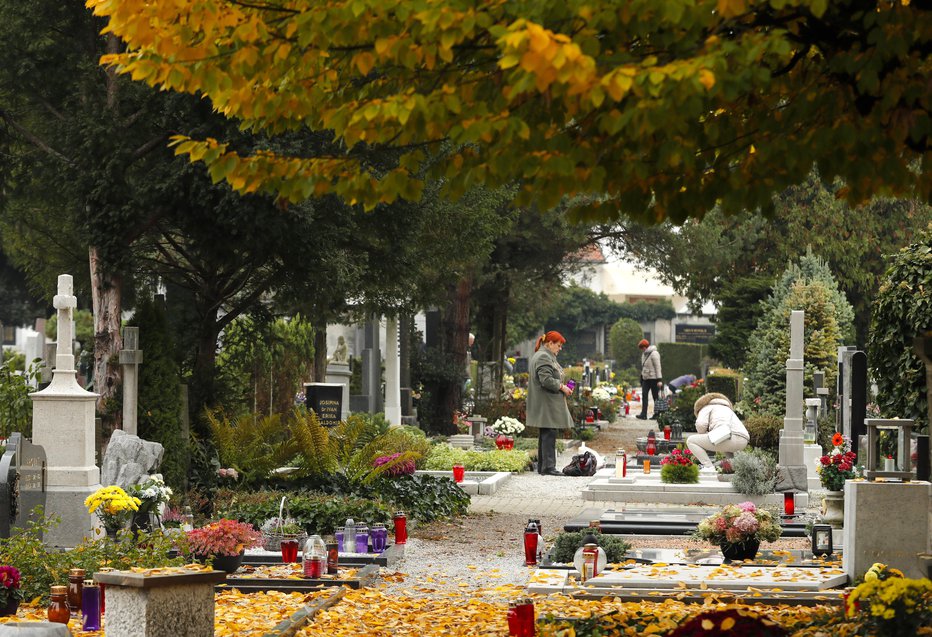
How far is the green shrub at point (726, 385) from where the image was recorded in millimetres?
30062

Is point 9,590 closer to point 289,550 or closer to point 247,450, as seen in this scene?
point 289,550

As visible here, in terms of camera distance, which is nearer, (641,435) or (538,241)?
(538,241)

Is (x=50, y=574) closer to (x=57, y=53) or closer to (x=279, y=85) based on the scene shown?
(x=279, y=85)

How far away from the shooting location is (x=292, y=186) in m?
6.12

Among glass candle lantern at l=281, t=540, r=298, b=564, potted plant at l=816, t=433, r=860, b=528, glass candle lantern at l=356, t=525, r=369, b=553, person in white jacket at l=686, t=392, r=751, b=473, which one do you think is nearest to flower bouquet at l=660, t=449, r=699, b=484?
person in white jacket at l=686, t=392, r=751, b=473

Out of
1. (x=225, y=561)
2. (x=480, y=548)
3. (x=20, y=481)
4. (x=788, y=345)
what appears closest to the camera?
(x=225, y=561)

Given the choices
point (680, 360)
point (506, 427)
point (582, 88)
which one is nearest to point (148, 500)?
point (582, 88)

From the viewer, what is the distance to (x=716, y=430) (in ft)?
57.6

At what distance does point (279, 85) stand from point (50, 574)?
4535 millimetres

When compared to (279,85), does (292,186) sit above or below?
below

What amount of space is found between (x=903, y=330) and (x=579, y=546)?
5.72 m

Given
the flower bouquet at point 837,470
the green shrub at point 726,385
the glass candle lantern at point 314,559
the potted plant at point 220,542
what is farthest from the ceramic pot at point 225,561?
the green shrub at point 726,385

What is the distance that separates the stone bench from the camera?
6.42 m

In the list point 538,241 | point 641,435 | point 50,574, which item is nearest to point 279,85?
point 50,574
